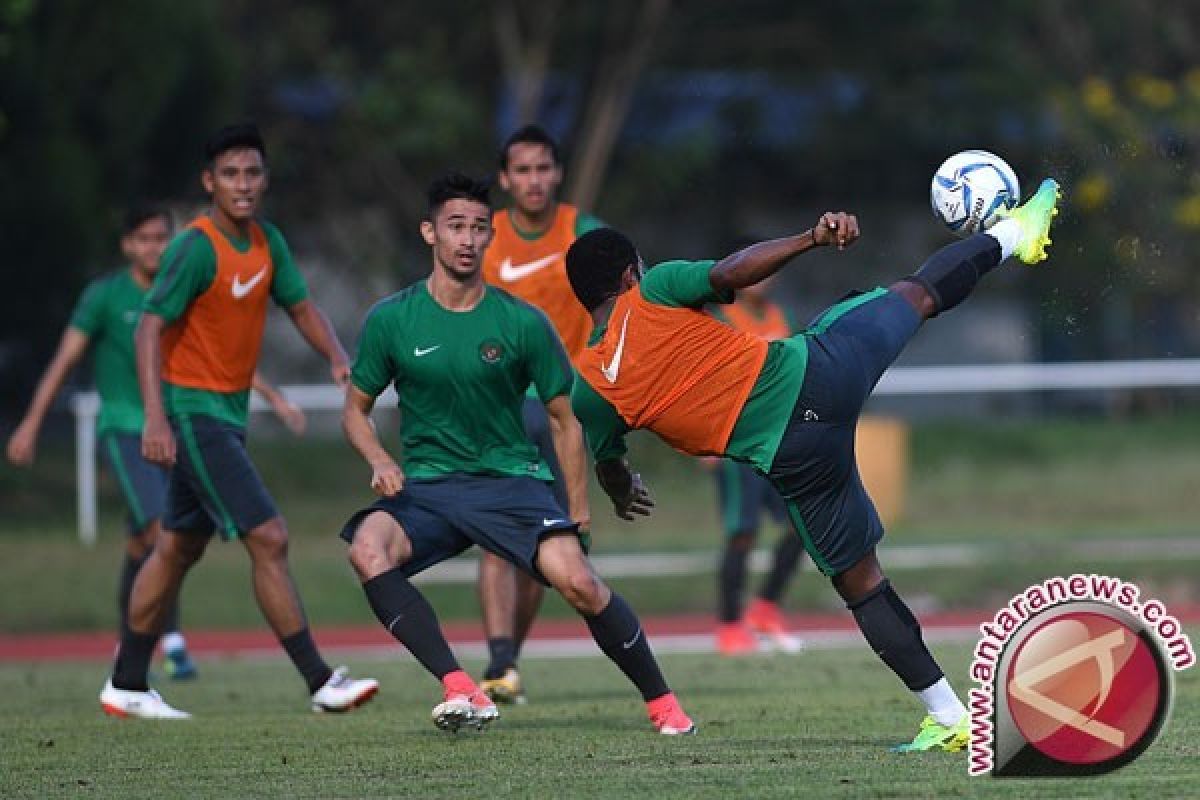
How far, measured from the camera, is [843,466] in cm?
824

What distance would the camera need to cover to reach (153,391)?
10227 millimetres

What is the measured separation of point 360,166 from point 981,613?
1390 centimetres

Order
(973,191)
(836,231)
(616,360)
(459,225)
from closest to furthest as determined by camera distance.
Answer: (836,231) → (616,360) → (973,191) → (459,225)

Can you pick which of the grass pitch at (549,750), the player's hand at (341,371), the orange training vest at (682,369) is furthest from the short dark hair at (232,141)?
the orange training vest at (682,369)

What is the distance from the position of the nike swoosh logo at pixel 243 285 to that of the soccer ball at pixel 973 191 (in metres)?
3.48

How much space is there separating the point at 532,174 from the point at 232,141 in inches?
59.7

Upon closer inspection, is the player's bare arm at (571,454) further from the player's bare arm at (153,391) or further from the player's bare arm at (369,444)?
the player's bare arm at (153,391)

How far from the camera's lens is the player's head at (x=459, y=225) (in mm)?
9438

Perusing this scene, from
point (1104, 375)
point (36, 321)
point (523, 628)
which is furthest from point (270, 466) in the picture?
point (523, 628)

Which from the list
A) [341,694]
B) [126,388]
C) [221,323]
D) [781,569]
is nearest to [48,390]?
[126,388]

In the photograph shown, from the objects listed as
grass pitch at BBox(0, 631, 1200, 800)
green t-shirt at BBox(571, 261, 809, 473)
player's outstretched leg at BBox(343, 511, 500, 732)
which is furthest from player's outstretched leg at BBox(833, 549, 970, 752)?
player's outstretched leg at BBox(343, 511, 500, 732)

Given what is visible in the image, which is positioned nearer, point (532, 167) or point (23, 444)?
point (532, 167)

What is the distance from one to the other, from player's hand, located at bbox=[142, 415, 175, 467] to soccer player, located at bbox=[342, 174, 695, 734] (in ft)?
3.16

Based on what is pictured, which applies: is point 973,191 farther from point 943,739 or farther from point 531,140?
point 531,140
